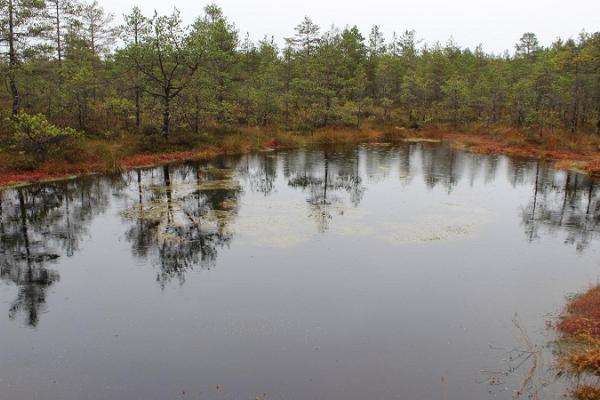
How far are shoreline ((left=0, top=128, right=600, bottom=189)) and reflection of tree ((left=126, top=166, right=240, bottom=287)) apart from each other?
4.89m

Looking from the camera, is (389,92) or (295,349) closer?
(295,349)

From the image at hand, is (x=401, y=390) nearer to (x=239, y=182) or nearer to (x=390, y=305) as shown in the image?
(x=390, y=305)

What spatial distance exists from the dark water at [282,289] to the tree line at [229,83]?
44.3 feet

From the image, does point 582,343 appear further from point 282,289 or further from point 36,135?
point 36,135

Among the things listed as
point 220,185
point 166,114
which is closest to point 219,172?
point 220,185

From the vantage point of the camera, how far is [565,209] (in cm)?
2516

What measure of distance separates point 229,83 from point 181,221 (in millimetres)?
31202

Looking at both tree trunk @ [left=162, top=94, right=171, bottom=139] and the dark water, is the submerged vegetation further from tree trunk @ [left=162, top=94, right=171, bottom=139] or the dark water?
the dark water

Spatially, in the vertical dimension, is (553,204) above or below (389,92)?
below

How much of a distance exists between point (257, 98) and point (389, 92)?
110 feet

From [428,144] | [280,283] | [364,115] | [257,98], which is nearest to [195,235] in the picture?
[280,283]

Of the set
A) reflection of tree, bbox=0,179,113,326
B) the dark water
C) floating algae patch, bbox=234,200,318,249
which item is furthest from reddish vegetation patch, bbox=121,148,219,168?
floating algae patch, bbox=234,200,318,249

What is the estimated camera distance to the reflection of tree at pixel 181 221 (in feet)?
56.7

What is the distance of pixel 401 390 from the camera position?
9.97m
